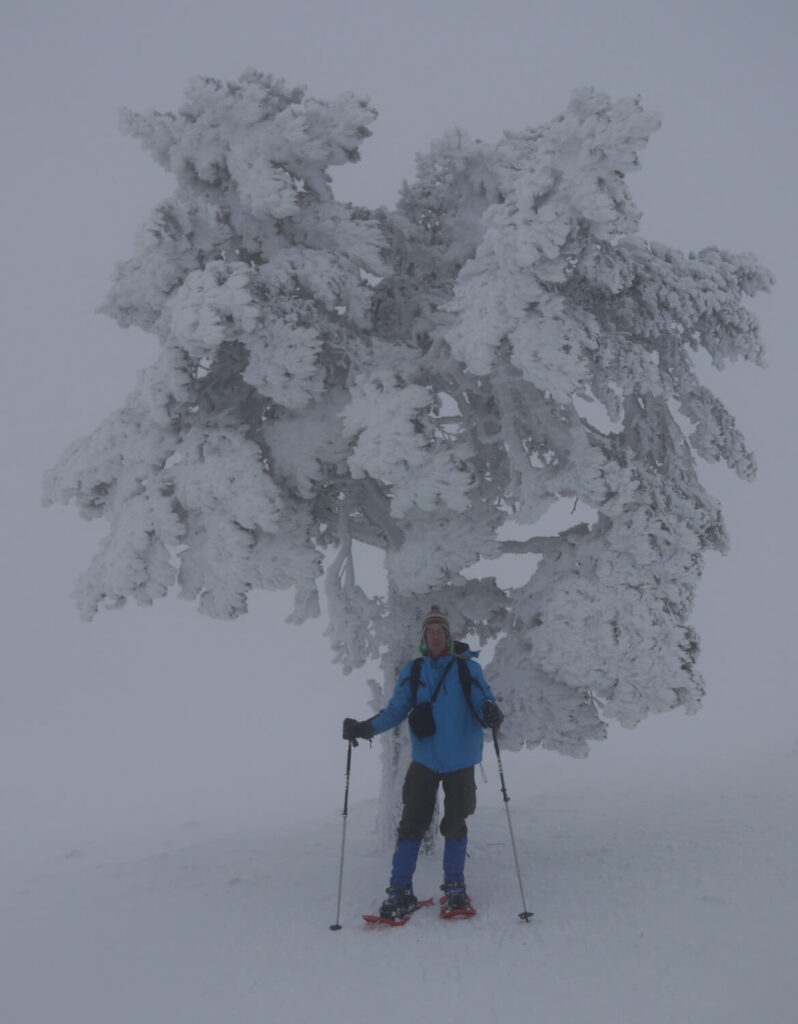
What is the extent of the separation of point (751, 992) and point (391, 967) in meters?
2.11

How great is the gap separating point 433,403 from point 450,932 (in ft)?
13.4

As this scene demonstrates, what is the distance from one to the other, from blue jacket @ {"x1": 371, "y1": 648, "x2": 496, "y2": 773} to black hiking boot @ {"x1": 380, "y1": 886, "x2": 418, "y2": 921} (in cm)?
93

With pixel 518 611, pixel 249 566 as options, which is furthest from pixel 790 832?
pixel 249 566

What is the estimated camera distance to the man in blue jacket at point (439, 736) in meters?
6.71

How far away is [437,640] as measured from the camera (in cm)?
718

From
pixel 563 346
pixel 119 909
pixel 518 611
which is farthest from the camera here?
pixel 518 611

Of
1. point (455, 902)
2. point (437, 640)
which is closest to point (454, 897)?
point (455, 902)

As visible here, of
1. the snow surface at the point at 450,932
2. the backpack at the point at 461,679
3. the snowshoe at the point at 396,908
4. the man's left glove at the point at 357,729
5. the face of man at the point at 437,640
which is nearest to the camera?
the snow surface at the point at 450,932

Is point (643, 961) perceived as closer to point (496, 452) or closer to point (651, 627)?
point (651, 627)

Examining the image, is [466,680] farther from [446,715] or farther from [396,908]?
[396,908]

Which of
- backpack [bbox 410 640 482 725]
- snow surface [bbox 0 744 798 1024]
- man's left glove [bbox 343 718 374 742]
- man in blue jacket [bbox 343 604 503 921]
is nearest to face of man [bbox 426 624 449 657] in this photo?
man in blue jacket [bbox 343 604 503 921]

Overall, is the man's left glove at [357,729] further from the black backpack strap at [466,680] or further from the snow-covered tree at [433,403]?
the snow-covered tree at [433,403]

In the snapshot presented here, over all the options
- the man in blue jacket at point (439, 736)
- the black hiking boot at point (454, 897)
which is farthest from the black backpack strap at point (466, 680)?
the black hiking boot at point (454, 897)

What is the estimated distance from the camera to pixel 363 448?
24.1ft
